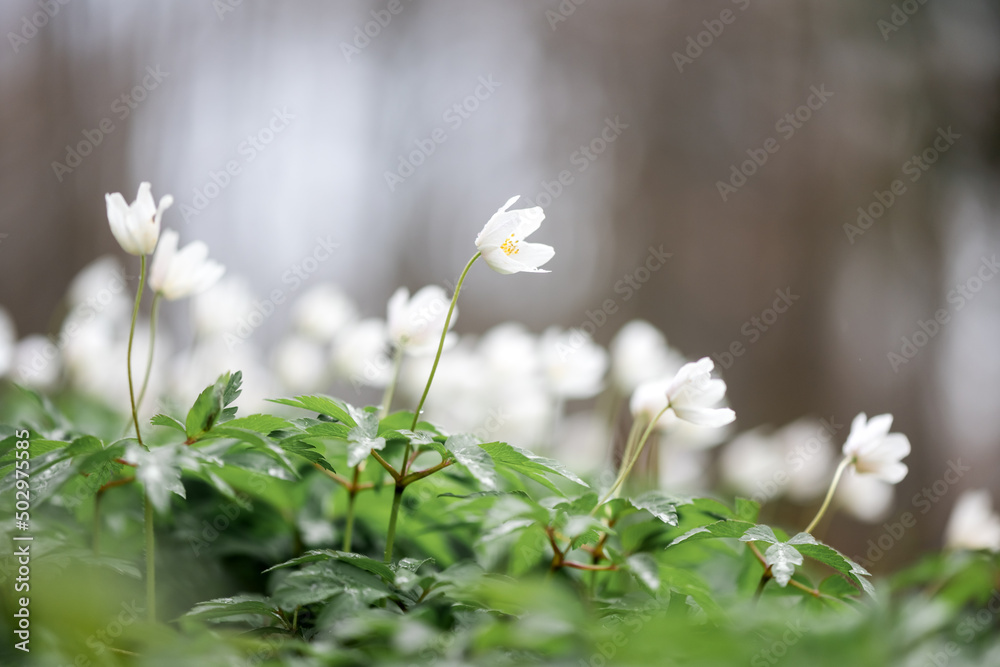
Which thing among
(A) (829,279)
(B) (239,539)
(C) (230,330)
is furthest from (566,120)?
(B) (239,539)

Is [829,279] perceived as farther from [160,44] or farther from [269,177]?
[160,44]

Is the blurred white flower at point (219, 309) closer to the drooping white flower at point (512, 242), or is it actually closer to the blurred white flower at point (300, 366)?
the blurred white flower at point (300, 366)

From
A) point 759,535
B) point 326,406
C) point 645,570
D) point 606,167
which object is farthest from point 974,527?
point 606,167

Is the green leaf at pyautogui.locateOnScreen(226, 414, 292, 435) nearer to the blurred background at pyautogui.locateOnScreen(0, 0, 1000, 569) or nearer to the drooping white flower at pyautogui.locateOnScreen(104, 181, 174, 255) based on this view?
the drooping white flower at pyautogui.locateOnScreen(104, 181, 174, 255)

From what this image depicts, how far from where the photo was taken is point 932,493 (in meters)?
3.35

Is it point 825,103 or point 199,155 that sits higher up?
point 825,103

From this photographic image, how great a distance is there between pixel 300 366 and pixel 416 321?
102 centimetres

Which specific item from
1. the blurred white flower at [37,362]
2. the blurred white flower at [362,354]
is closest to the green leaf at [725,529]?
the blurred white flower at [362,354]

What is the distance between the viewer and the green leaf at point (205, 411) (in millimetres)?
618

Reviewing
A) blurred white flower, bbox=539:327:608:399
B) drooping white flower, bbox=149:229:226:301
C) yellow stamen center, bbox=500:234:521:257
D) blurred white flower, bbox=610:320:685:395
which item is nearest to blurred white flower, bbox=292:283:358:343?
blurred white flower, bbox=539:327:608:399

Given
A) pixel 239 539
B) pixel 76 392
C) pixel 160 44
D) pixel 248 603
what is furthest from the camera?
pixel 160 44

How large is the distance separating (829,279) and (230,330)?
119 inches

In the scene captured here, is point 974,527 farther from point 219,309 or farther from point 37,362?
point 37,362

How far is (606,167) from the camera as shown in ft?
13.7
